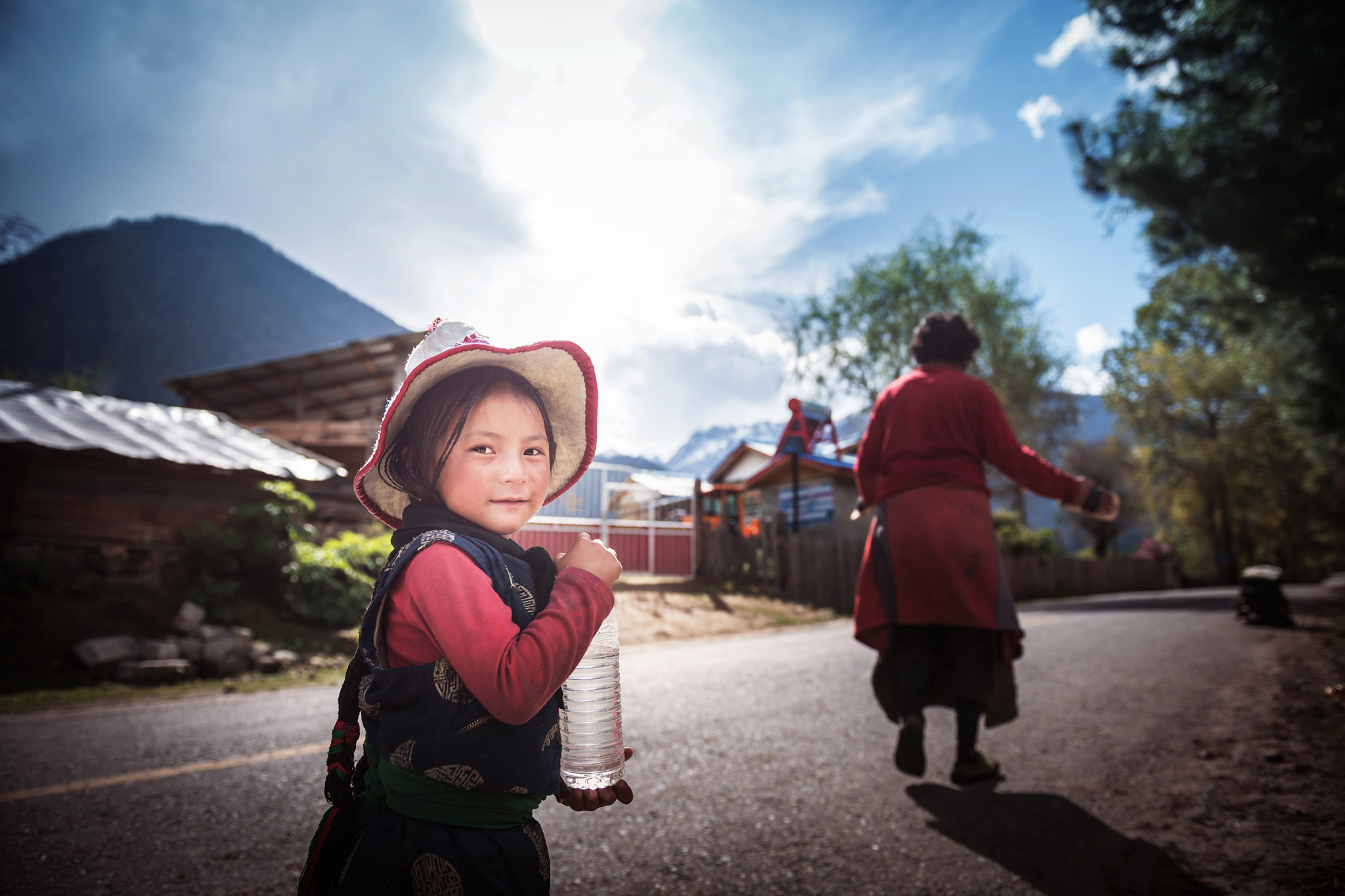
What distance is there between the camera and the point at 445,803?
96cm

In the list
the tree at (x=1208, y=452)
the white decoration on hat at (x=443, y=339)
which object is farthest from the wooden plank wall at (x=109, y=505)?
the tree at (x=1208, y=452)

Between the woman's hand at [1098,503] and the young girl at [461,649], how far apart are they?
83.6 inches

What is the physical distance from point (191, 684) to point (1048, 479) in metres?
6.77

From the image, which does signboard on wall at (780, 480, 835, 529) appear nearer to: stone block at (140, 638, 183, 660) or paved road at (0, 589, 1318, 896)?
paved road at (0, 589, 1318, 896)

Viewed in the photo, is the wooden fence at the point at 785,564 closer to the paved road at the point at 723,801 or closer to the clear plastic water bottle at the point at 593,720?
the paved road at the point at 723,801

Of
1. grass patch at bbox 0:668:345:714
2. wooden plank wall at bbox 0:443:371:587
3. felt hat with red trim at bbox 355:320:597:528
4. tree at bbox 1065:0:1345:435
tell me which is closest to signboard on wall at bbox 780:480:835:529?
tree at bbox 1065:0:1345:435

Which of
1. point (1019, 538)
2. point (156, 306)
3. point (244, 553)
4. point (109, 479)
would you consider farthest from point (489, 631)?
point (156, 306)

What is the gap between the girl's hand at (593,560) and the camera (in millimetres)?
1021

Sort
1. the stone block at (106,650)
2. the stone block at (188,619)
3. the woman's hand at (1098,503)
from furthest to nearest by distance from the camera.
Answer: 1. the stone block at (188,619)
2. the stone block at (106,650)
3. the woman's hand at (1098,503)

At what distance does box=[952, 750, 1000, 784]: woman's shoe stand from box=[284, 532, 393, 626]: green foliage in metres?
6.46

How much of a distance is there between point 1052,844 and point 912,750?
0.54m

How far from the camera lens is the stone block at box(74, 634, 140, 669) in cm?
580

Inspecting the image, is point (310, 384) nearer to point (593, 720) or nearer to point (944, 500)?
point (944, 500)

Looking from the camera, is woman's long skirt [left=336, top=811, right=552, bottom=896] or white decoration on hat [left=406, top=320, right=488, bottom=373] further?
white decoration on hat [left=406, top=320, right=488, bottom=373]
